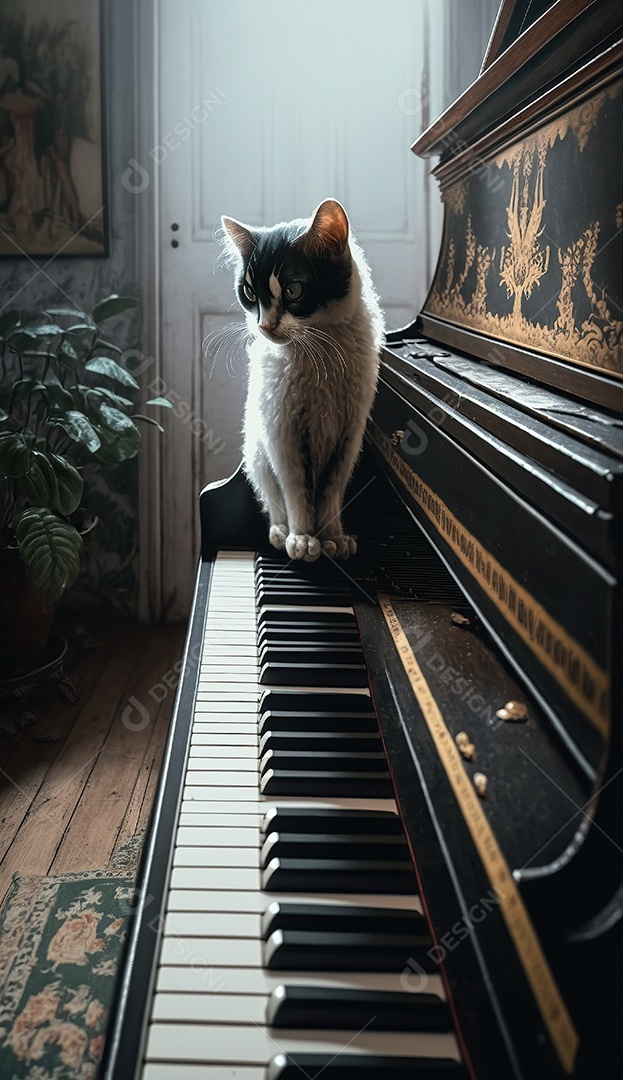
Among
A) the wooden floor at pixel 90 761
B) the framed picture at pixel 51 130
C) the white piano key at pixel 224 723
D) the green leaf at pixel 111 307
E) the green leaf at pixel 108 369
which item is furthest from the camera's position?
the framed picture at pixel 51 130

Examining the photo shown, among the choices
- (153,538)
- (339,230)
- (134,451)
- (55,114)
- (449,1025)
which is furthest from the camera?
(153,538)

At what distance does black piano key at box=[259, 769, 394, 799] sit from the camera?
1.07 m

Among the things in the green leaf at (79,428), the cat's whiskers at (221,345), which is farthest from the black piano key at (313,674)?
the cat's whiskers at (221,345)

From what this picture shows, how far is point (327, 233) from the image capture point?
1688mm

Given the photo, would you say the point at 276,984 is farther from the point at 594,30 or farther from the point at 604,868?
the point at 594,30

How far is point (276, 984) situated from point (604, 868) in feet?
1.11

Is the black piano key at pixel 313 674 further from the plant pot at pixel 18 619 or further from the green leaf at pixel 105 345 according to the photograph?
the green leaf at pixel 105 345

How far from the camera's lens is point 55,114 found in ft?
12.3

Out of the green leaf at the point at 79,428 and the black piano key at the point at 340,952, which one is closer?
the black piano key at the point at 340,952

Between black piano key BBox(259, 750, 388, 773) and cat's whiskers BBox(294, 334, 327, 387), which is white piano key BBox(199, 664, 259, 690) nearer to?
black piano key BBox(259, 750, 388, 773)

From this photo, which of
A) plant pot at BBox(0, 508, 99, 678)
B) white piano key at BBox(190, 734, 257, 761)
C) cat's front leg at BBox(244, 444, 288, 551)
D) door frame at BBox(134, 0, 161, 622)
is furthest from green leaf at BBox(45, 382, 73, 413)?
white piano key at BBox(190, 734, 257, 761)

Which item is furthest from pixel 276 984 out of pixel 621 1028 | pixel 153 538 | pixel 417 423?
pixel 153 538

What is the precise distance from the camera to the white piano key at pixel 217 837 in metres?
1.02

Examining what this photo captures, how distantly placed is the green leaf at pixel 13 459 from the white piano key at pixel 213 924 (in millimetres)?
2203
